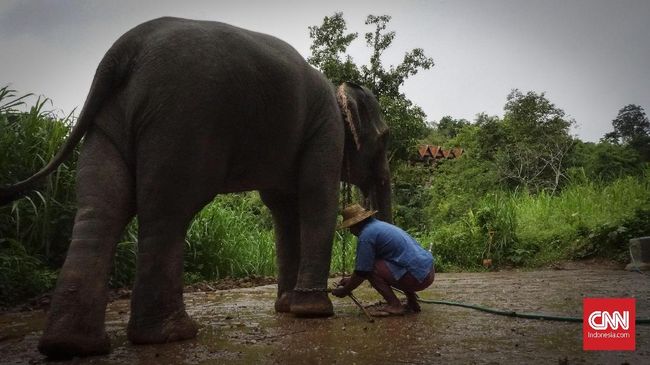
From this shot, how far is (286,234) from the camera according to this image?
442 cm

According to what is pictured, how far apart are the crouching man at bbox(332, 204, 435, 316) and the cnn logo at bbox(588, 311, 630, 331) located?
1.12 meters

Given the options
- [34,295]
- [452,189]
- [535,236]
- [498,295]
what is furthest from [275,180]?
[452,189]

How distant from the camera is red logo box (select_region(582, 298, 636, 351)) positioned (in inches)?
105

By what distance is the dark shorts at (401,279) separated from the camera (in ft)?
12.5

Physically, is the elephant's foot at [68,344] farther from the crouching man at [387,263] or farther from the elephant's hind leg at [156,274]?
the crouching man at [387,263]

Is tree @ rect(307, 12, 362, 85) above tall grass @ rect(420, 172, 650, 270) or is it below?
above

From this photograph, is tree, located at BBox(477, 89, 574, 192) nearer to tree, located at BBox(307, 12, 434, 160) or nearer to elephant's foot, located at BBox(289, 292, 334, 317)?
tree, located at BBox(307, 12, 434, 160)

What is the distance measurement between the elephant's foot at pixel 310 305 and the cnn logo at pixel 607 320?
1685mm

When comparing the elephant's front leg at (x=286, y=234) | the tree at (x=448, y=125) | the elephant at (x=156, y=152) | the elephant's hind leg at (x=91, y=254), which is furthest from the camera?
the tree at (x=448, y=125)

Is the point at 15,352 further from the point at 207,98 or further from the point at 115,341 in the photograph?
the point at 207,98

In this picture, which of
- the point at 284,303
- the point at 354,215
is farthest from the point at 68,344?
the point at 354,215

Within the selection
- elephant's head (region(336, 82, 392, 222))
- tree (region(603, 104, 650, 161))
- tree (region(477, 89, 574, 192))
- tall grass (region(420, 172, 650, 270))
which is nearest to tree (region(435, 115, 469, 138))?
tree (region(603, 104, 650, 161))

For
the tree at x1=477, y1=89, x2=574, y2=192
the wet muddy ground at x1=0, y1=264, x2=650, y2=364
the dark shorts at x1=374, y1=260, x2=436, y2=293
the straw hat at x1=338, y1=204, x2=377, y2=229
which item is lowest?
the wet muddy ground at x1=0, y1=264, x2=650, y2=364

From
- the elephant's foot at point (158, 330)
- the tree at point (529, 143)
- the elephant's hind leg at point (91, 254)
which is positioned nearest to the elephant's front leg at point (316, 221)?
the elephant's foot at point (158, 330)
